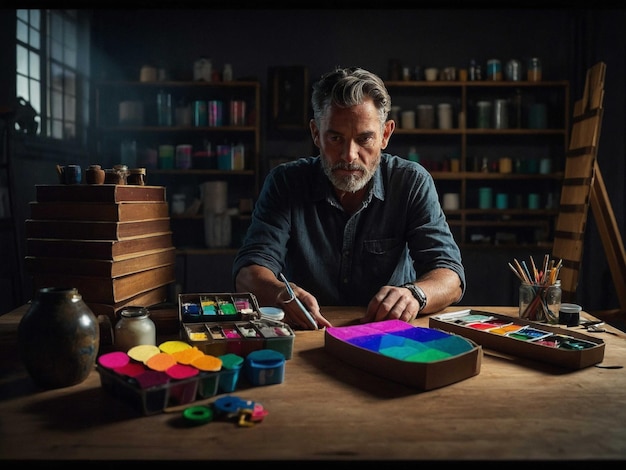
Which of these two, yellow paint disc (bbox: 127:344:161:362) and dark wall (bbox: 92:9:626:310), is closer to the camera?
yellow paint disc (bbox: 127:344:161:362)

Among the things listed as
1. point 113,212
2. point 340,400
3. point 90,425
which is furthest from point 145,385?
point 113,212

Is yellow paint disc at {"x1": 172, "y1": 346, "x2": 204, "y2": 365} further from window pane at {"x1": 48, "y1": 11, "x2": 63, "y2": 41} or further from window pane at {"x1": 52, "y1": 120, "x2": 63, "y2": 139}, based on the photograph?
window pane at {"x1": 48, "y1": 11, "x2": 63, "y2": 41}

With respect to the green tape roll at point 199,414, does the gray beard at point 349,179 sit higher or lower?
higher

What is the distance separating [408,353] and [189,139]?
4.52m

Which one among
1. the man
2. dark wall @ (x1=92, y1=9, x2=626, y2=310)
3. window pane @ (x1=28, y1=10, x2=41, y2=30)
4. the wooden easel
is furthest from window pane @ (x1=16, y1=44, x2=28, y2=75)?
the wooden easel

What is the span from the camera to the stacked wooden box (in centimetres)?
143

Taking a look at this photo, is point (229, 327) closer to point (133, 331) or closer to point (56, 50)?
point (133, 331)

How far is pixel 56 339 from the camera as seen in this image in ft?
3.35

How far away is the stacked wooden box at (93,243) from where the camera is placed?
1.43 m

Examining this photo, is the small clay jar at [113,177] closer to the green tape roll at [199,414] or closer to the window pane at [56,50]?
the green tape roll at [199,414]

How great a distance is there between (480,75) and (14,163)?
394cm

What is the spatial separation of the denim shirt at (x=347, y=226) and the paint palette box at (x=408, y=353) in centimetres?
83

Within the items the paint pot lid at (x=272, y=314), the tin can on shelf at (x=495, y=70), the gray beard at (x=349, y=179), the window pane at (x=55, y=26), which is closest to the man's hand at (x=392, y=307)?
the paint pot lid at (x=272, y=314)

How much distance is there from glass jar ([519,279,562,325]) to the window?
3572 mm
